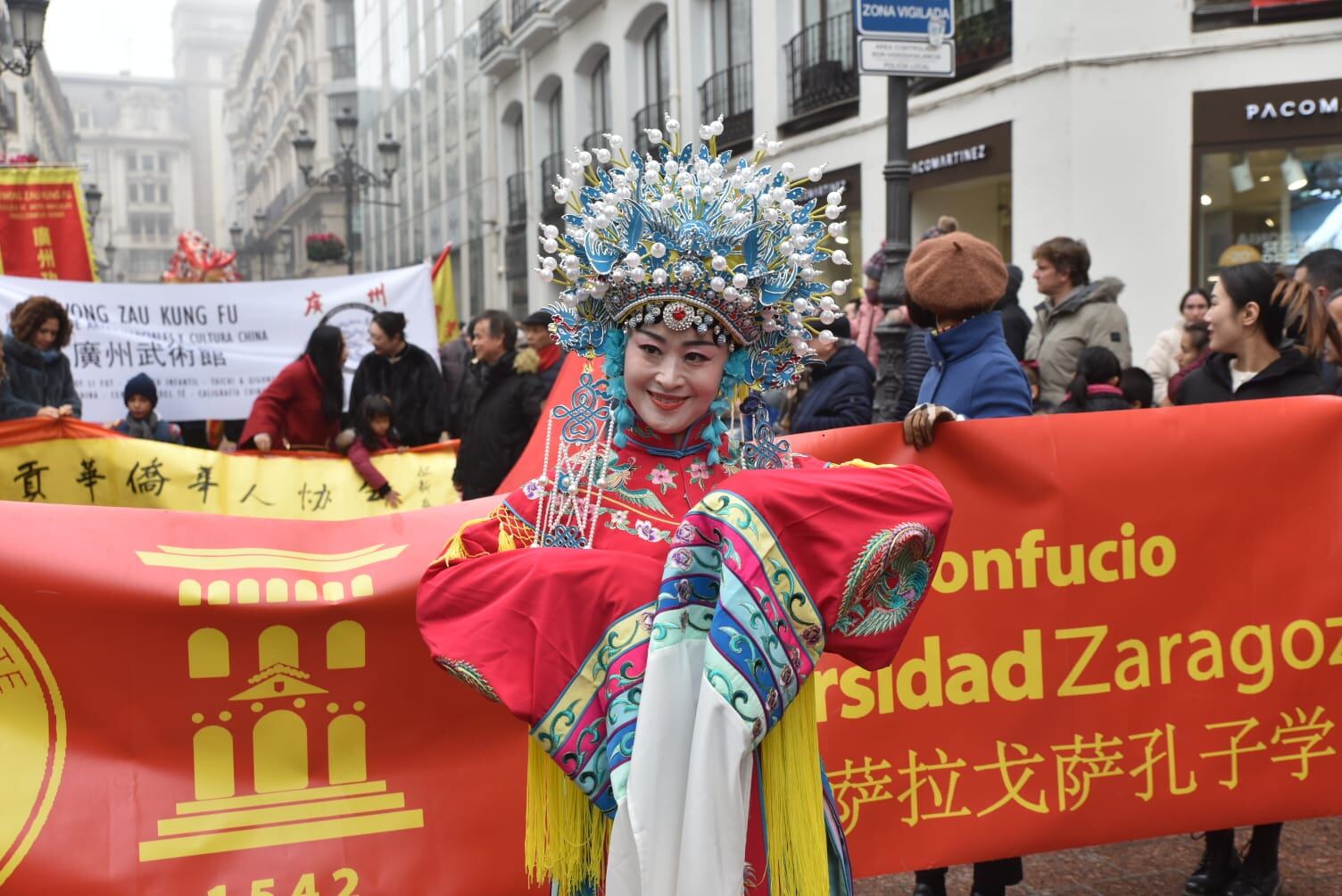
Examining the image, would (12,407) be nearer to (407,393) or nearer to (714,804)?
(407,393)

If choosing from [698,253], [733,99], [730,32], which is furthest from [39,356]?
→ [730,32]

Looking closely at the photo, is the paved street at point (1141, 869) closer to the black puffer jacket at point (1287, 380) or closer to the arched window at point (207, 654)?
the black puffer jacket at point (1287, 380)

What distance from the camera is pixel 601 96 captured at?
85.6 ft

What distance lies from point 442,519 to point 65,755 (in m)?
1.08

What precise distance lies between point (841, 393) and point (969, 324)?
1.68 meters

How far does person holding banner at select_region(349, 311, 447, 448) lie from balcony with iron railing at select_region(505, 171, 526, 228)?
21.8 metres

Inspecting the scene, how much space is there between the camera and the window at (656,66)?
886 inches

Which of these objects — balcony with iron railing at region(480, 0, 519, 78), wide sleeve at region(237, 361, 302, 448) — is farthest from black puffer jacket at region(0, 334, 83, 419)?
balcony with iron railing at region(480, 0, 519, 78)

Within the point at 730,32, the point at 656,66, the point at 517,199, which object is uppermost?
the point at 656,66

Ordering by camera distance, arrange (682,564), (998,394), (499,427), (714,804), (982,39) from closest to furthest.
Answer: (714,804), (682,564), (998,394), (499,427), (982,39)

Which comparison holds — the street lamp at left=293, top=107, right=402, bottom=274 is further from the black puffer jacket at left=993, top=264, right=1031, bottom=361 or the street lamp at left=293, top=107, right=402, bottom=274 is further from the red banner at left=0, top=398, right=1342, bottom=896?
the red banner at left=0, top=398, right=1342, bottom=896

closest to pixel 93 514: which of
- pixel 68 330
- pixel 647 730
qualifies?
pixel 647 730

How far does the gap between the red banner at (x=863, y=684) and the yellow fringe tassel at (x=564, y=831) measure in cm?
124

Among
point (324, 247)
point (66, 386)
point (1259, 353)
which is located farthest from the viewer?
point (324, 247)
